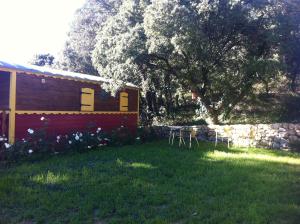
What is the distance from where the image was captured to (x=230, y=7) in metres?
12.9

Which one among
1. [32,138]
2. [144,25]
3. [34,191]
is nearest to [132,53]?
[144,25]

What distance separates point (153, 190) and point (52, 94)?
25.4ft

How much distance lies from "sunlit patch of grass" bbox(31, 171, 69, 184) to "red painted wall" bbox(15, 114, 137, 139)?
4.47 meters

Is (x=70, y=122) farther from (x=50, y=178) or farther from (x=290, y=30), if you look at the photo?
(x=290, y=30)

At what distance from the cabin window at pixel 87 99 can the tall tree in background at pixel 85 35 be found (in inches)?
428

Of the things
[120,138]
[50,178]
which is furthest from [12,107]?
[50,178]

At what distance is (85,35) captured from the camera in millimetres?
26578

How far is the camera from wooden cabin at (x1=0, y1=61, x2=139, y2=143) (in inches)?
446

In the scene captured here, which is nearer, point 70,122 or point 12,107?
point 12,107

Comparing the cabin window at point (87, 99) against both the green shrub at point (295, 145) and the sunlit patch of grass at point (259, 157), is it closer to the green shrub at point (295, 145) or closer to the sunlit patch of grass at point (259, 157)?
the sunlit patch of grass at point (259, 157)

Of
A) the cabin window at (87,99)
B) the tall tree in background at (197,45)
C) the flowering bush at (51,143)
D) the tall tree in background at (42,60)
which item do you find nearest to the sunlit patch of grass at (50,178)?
the flowering bush at (51,143)

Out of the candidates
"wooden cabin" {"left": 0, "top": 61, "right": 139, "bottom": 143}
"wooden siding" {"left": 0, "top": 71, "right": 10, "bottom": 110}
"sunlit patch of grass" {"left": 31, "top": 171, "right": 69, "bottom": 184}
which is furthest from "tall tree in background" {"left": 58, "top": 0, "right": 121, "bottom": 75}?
"sunlit patch of grass" {"left": 31, "top": 171, "right": 69, "bottom": 184}

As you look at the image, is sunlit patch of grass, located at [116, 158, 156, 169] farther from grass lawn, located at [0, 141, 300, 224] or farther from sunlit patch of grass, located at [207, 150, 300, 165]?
sunlit patch of grass, located at [207, 150, 300, 165]

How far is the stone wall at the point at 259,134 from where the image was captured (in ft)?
39.2
